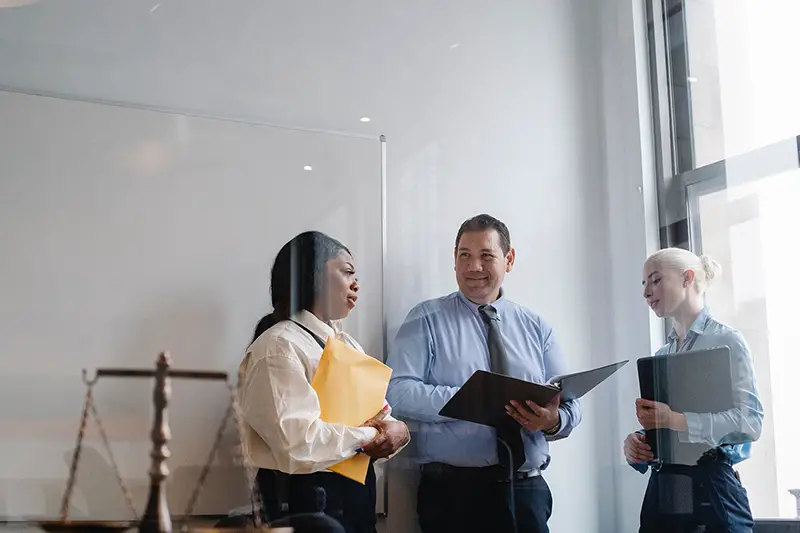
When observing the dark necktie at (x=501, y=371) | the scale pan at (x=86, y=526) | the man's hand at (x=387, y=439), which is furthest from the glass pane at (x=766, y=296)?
the scale pan at (x=86, y=526)

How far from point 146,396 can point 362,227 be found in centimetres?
65

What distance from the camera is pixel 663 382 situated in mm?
2260

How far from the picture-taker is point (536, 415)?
6.77 feet

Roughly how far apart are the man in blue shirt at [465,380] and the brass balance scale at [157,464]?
41 cm

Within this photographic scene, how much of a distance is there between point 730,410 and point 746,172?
2.04 ft

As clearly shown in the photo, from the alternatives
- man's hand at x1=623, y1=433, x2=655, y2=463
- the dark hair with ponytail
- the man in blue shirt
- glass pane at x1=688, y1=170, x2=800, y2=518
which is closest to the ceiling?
the dark hair with ponytail

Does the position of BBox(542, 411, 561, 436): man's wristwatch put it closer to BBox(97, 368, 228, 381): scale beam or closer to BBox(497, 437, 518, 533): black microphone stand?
BBox(497, 437, 518, 533): black microphone stand

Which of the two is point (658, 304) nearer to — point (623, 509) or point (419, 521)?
point (623, 509)

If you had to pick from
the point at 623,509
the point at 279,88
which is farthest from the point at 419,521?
the point at 279,88

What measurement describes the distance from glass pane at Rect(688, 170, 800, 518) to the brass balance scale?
121 cm

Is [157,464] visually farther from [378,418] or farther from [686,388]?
[686,388]

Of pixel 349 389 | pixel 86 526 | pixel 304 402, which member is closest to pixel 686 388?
pixel 349 389

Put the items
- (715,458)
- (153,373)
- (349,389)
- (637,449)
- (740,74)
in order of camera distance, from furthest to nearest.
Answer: (740,74)
(637,449)
(715,458)
(349,389)
(153,373)

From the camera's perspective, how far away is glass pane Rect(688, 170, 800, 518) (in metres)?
2.14
